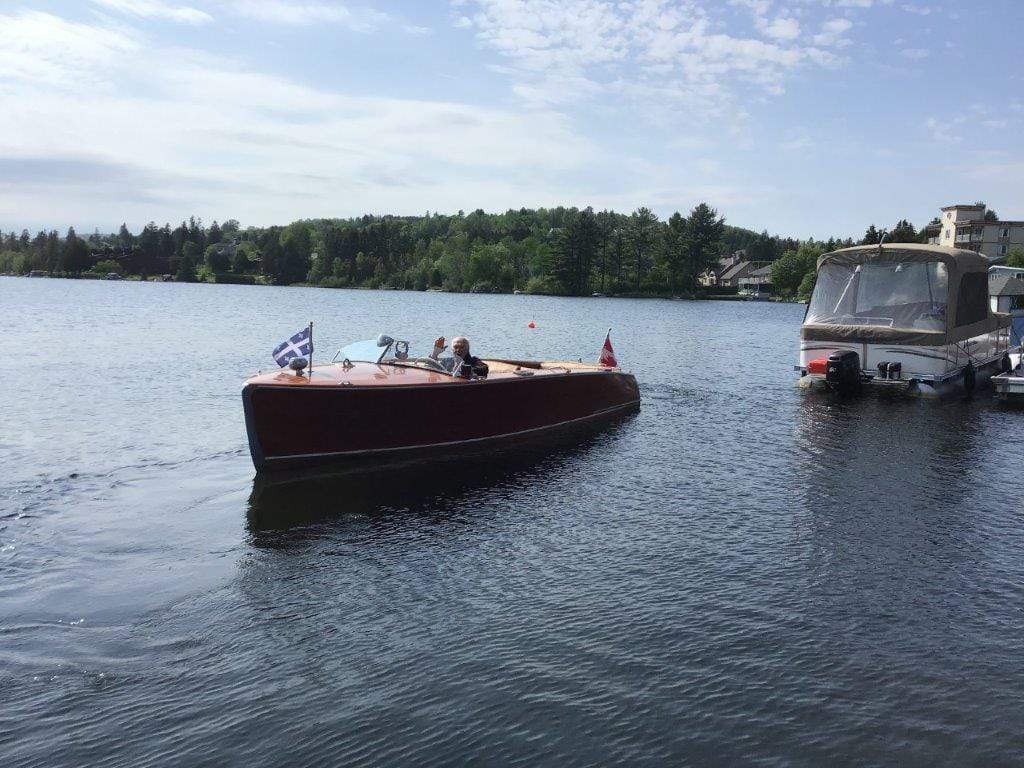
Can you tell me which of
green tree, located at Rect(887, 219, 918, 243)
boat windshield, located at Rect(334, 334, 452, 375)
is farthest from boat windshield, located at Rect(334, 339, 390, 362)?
green tree, located at Rect(887, 219, 918, 243)

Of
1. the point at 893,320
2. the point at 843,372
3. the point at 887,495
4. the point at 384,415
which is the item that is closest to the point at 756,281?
the point at 893,320

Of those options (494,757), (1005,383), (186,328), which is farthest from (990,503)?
(186,328)

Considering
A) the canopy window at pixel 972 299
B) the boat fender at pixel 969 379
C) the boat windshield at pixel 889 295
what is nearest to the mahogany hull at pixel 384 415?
the boat windshield at pixel 889 295

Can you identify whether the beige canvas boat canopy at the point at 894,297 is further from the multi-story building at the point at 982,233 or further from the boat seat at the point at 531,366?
the multi-story building at the point at 982,233

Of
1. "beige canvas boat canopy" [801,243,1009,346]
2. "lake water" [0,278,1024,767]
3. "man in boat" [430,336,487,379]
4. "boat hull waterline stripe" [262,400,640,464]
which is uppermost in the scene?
"beige canvas boat canopy" [801,243,1009,346]

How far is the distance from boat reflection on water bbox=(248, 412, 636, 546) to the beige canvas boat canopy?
47.3ft

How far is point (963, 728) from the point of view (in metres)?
8.08

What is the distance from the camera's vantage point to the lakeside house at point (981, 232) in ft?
385

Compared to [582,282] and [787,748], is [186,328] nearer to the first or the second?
[787,748]

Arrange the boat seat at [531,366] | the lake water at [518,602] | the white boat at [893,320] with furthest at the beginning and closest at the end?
the white boat at [893,320]
the boat seat at [531,366]
the lake water at [518,602]

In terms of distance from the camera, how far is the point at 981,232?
11956cm

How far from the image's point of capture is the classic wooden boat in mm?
16875

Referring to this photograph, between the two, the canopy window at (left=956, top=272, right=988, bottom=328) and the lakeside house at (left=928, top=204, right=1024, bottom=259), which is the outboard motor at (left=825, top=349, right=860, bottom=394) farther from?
the lakeside house at (left=928, top=204, right=1024, bottom=259)

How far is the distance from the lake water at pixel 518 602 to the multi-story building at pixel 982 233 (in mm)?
112252
